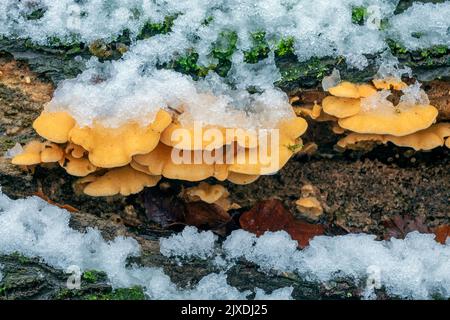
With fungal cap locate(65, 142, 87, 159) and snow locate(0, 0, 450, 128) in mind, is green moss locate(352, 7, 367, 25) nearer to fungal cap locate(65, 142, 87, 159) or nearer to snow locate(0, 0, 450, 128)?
snow locate(0, 0, 450, 128)

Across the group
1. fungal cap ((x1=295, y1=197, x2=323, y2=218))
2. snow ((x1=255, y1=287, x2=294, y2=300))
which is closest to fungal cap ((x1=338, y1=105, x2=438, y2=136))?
fungal cap ((x1=295, y1=197, x2=323, y2=218))

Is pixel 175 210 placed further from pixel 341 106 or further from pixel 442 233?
pixel 442 233

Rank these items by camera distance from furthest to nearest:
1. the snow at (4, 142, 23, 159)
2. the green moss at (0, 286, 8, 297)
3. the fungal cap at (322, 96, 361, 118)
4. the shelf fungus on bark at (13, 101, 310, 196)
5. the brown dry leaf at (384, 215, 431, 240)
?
1. the brown dry leaf at (384, 215, 431, 240)
2. the snow at (4, 142, 23, 159)
3. the fungal cap at (322, 96, 361, 118)
4. the shelf fungus on bark at (13, 101, 310, 196)
5. the green moss at (0, 286, 8, 297)

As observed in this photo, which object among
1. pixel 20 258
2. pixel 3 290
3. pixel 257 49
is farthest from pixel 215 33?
pixel 3 290

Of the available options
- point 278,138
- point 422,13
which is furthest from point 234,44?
point 422,13

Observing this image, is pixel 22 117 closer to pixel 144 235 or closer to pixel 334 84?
pixel 144 235

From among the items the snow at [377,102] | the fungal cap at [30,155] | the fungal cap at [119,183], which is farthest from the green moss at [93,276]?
the snow at [377,102]
